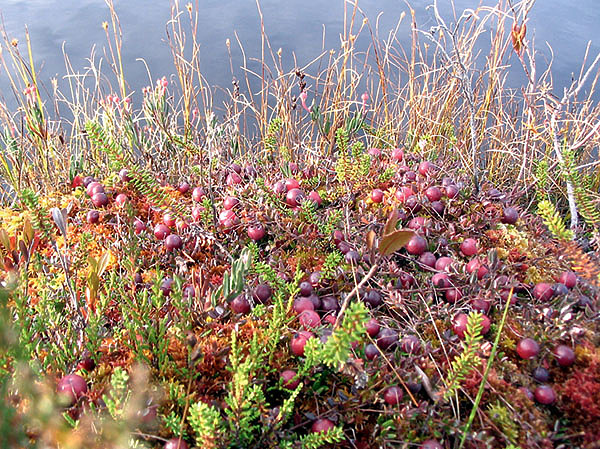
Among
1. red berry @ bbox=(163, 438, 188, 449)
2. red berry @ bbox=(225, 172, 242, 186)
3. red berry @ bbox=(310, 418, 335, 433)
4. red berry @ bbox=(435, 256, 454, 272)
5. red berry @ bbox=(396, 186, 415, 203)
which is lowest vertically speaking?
red berry @ bbox=(163, 438, 188, 449)

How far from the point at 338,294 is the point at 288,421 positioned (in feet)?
1.54

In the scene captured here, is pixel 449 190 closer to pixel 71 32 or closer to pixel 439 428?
pixel 439 428

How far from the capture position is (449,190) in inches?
75.7

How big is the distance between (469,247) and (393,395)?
0.75 metres

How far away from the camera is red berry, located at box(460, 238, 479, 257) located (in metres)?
1.72

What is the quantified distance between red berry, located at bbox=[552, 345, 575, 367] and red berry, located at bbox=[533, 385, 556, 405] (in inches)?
4.1

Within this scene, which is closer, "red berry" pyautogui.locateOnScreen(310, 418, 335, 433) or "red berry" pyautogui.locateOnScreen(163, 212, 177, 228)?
"red berry" pyautogui.locateOnScreen(310, 418, 335, 433)

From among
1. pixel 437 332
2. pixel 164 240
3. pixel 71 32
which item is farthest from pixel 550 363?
pixel 71 32

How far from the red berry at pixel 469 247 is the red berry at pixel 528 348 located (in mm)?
459

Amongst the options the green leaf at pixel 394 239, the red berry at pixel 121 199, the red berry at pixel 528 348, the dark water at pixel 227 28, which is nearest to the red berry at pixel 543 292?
the red berry at pixel 528 348

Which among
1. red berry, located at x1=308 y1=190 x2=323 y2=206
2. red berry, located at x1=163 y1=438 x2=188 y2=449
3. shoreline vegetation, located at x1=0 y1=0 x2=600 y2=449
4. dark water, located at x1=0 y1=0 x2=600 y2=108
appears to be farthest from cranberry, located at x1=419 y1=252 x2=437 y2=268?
dark water, located at x1=0 y1=0 x2=600 y2=108

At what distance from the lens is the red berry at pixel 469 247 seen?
67.8 inches

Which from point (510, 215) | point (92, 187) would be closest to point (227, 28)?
point (92, 187)

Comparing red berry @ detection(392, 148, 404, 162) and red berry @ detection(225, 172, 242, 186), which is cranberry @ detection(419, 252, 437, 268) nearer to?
red berry @ detection(392, 148, 404, 162)
